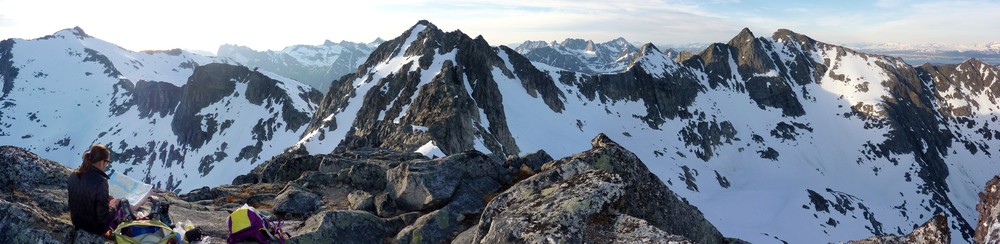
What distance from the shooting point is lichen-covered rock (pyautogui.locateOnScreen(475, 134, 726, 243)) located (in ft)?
29.8

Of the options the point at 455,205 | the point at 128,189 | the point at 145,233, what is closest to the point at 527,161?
the point at 455,205

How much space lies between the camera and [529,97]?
401 feet

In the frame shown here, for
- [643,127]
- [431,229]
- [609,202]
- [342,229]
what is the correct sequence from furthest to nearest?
1. [643,127]
2. [431,229]
3. [342,229]
4. [609,202]

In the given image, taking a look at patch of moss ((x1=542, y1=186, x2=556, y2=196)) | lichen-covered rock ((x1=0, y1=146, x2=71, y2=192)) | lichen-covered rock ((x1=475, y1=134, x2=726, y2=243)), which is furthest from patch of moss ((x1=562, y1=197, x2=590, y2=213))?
lichen-covered rock ((x1=0, y1=146, x2=71, y2=192))

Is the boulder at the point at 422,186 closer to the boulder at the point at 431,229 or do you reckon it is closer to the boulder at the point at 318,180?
the boulder at the point at 431,229

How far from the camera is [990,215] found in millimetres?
7234

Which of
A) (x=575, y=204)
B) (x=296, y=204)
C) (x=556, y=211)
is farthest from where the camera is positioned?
(x=296, y=204)

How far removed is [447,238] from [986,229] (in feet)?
33.2

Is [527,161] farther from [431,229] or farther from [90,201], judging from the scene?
[90,201]

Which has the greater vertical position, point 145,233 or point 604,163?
point 604,163

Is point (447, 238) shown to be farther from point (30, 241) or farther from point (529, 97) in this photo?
point (529, 97)

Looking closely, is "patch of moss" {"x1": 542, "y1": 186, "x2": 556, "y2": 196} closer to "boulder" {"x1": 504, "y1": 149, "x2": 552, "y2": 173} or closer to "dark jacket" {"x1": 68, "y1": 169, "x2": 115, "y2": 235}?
"dark jacket" {"x1": 68, "y1": 169, "x2": 115, "y2": 235}

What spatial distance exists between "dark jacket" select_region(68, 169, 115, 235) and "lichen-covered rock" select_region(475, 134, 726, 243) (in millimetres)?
7290

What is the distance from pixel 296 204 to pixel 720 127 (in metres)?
164
